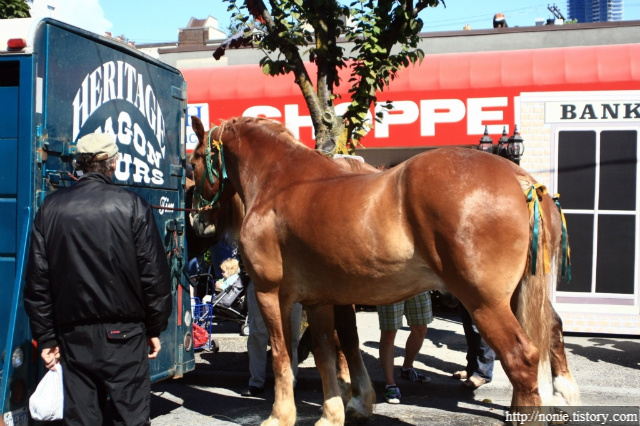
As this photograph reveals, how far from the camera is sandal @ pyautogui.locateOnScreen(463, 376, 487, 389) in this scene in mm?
6426

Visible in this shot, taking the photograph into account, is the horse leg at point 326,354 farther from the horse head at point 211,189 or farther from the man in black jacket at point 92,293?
the man in black jacket at point 92,293

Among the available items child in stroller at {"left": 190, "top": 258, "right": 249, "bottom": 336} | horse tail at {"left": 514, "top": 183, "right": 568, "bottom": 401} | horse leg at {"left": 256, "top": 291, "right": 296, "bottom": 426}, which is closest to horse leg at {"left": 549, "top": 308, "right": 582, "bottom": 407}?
horse tail at {"left": 514, "top": 183, "right": 568, "bottom": 401}

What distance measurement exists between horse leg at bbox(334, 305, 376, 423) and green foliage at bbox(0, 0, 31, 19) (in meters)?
7.63

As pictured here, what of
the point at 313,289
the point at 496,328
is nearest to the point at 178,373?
the point at 313,289

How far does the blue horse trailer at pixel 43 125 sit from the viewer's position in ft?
13.5

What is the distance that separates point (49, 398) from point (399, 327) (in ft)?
11.3

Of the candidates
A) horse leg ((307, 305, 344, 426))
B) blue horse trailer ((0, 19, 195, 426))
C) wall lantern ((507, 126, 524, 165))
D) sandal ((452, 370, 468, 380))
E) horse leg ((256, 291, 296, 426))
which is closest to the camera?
blue horse trailer ((0, 19, 195, 426))

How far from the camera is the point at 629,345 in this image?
28.6ft

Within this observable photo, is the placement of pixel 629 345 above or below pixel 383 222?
below

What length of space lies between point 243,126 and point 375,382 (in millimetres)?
2848

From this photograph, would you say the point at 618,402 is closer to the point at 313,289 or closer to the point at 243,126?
the point at 313,289

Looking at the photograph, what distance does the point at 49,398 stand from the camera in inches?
144

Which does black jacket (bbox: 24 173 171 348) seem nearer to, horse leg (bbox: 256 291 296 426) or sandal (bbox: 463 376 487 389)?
horse leg (bbox: 256 291 296 426)

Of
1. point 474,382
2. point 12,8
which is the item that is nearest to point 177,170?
point 474,382
